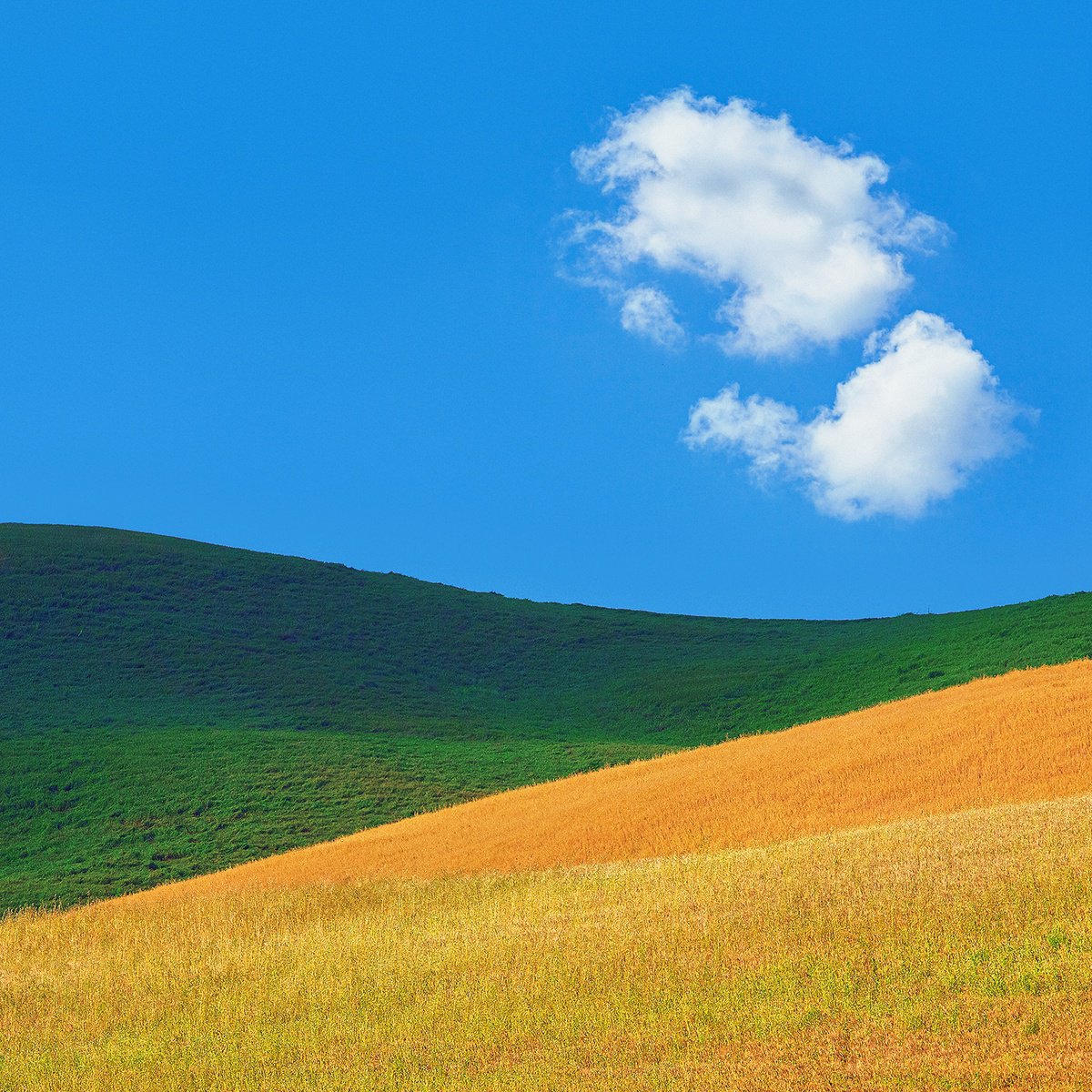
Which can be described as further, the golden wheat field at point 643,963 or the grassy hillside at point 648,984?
the golden wheat field at point 643,963

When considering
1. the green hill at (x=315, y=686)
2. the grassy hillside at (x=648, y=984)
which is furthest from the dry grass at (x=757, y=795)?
the green hill at (x=315, y=686)

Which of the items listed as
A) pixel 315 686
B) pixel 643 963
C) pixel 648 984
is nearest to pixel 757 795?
pixel 643 963

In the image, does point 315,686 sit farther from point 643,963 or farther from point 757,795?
point 643,963

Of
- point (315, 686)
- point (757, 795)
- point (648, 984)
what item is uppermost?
point (315, 686)

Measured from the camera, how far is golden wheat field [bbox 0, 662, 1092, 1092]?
11.3m

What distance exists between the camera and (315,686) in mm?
67062

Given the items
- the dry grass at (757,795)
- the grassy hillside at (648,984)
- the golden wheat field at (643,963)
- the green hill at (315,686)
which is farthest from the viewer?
the green hill at (315,686)

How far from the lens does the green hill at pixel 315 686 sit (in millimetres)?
43281

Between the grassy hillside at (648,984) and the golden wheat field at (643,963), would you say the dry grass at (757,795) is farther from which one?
the grassy hillside at (648,984)

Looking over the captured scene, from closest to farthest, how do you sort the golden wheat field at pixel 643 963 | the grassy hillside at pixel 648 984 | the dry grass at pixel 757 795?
1. the grassy hillside at pixel 648 984
2. the golden wheat field at pixel 643 963
3. the dry grass at pixel 757 795

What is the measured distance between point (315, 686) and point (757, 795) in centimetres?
4325

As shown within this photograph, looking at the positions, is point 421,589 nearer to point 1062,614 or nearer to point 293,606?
point 293,606

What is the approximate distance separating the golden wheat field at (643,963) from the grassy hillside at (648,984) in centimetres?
5

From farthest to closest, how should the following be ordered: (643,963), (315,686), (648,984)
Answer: (315,686), (643,963), (648,984)
